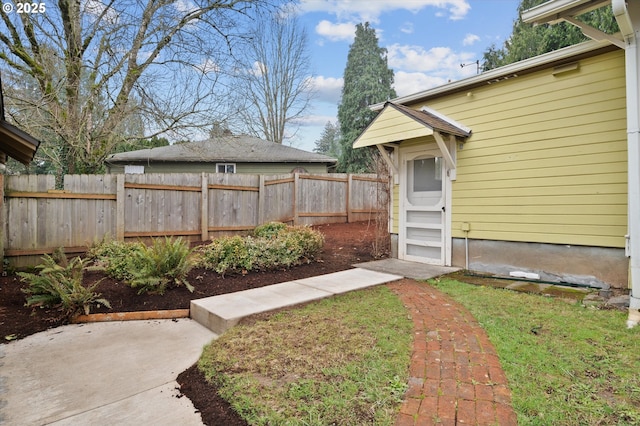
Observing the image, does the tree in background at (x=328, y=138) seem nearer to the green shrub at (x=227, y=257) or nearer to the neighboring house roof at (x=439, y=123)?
the neighboring house roof at (x=439, y=123)

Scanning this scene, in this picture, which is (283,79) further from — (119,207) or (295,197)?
(119,207)

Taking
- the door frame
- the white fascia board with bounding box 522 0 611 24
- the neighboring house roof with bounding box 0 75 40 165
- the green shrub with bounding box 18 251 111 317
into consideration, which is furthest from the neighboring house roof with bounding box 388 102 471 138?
the neighboring house roof with bounding box 0 75 40 165

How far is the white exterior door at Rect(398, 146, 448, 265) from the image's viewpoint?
5.92 meters

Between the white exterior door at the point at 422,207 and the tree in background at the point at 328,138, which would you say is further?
the tree in background at the point at 328,138

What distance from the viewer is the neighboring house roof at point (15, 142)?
3.99 meters

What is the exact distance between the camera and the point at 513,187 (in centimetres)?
502

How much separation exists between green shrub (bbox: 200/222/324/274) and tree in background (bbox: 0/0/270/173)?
4.88m

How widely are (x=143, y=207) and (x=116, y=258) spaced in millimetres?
2390

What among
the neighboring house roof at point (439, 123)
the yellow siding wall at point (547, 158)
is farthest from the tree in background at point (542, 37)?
the yellow siding wall at point (547, 158)

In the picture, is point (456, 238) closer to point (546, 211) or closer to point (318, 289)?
point (546, 211)

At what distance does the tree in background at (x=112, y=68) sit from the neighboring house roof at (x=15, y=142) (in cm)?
307

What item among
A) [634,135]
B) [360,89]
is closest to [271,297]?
[634,135]

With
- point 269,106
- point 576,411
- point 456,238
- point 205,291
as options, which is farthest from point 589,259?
point 269,106

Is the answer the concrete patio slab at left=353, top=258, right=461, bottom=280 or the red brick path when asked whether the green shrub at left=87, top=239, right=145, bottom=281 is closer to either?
the concrete patio slab at left=353, top=258, right=461, bottom=280
